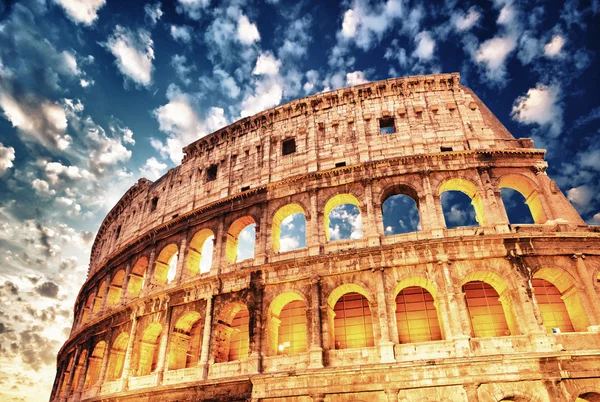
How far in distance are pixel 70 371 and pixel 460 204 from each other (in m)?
39.6

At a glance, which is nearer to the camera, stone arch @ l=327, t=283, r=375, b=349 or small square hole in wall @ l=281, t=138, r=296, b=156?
stone arch @ l=327, t=283, r=375, b=349

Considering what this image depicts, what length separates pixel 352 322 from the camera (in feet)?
47.8

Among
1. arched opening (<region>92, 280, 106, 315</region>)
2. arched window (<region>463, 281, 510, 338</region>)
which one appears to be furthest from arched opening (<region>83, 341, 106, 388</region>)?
arched window (<region>463, 281, 510, 338</region>)

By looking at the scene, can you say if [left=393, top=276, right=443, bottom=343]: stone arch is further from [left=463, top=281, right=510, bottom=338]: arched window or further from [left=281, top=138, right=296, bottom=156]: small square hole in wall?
[left=281, top=138, right=296, bottom=156]: small square hole in wall

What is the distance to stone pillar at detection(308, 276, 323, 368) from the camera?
12.9 m

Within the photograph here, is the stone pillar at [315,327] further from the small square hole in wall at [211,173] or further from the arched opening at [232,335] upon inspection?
the small square hole in wall at [211,173]

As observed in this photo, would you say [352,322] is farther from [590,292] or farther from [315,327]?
[590,292]

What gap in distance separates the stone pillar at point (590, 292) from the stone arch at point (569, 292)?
0.19m

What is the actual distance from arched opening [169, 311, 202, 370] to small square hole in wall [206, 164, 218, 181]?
7.20 m

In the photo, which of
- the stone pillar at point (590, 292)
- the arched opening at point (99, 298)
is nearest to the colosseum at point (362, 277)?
the stone pillar at point (590, 292)

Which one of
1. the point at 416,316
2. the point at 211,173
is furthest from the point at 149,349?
the point at 416,316

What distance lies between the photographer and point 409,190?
15938 mm

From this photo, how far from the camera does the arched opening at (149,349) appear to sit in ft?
55.4

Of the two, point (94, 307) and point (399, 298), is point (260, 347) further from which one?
point (94, 307)
